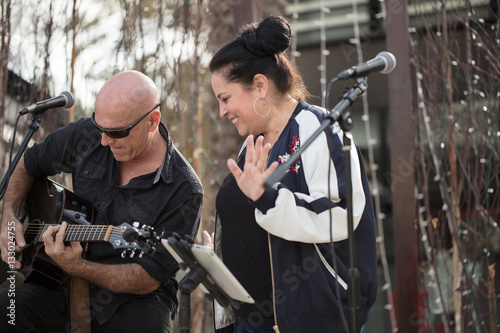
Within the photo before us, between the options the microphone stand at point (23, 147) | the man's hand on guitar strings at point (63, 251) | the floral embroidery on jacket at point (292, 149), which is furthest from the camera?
the microphone stand at point (23, 147)

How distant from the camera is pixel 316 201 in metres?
2.08

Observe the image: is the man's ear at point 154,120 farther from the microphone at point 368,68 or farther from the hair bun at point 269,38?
the microphone at point 368,68

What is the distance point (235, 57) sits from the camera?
2.47 meters

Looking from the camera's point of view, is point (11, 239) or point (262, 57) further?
point (11, 239)

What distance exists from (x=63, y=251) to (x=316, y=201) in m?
1.25

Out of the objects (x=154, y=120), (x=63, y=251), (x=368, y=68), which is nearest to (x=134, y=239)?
(x=63, y=251)

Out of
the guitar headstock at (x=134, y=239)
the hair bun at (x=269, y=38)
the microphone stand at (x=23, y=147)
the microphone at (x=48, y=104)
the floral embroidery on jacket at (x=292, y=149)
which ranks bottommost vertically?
the guitar headstock at (x=134, y=239)

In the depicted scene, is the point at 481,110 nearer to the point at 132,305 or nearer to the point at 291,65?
the point at 291,65

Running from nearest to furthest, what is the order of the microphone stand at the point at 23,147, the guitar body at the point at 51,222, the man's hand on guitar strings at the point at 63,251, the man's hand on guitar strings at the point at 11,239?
the man's hand on guitar strings at the point at 63,251 → the microphone stand at the point at 23,147 → the guitar body at the point at 51,222 → the man's hand on guitar strings at the point at 11,239

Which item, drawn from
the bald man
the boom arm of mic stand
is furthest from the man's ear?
the boom arm of mic stand

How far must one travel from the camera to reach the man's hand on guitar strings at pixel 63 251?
8.64ft

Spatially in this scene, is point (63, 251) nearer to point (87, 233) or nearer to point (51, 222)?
point (87, 233)

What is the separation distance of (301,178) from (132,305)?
116cm

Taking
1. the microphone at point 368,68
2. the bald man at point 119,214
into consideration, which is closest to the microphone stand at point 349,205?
the microphone at point 368,68
